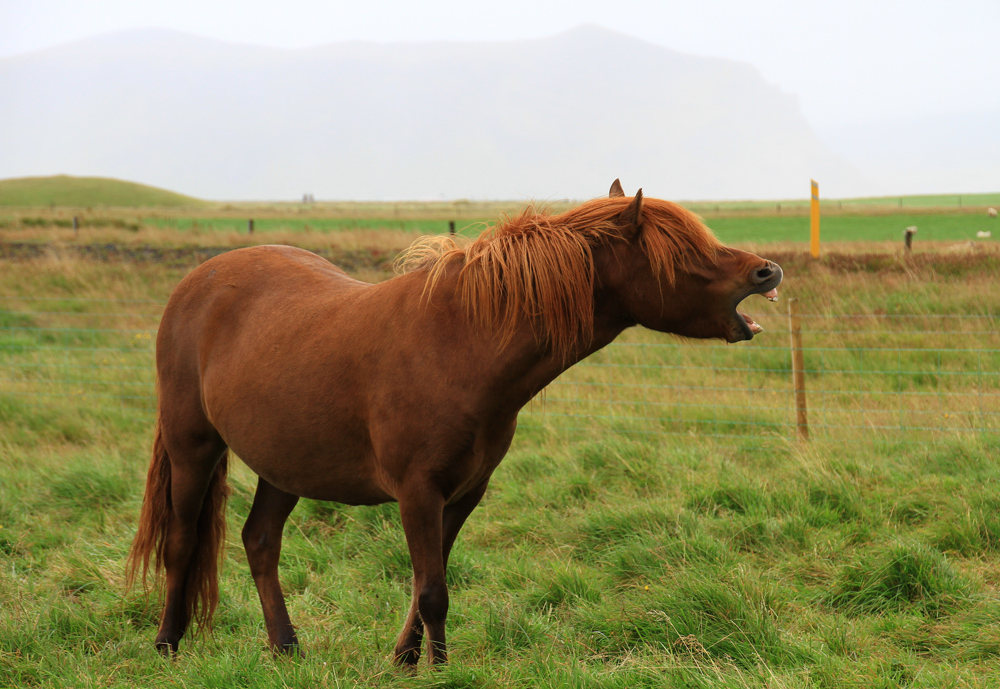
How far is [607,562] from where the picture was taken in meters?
3.88

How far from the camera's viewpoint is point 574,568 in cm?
369

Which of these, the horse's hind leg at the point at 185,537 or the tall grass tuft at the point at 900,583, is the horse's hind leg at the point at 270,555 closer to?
the horse's hind leg at the point at 185,537

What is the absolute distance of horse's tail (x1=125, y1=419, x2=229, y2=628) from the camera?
3.35 m

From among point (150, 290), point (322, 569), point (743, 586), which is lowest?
point (322, 569)

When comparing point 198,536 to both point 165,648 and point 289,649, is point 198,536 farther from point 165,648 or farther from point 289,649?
point 289,649

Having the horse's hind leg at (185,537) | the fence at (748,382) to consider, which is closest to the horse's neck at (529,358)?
the horse's hind leg at (185,537)

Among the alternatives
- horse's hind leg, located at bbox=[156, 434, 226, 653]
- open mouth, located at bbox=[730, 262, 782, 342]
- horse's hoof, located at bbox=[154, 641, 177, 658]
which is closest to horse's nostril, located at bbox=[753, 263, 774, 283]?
open mouth, located at bbox=[730, 262, 782, 342]

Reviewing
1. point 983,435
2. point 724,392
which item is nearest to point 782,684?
point 983,435

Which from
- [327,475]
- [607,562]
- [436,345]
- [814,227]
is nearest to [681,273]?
[436,345]

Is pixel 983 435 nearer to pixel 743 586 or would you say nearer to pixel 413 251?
pixel 743 586

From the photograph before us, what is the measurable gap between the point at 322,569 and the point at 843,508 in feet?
10.1

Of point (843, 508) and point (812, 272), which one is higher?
point (812, 272)

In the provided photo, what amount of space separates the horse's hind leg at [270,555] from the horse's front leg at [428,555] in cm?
74

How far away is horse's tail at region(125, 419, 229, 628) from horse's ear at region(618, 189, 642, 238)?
2209 mm
